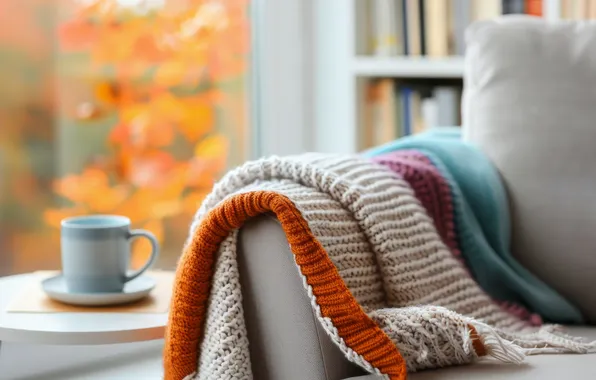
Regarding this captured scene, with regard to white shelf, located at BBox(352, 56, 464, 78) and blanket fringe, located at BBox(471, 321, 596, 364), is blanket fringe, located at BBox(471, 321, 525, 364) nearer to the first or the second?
blanket fringe, located at BBox(471, 321, 596, 364)

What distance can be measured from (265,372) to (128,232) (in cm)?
35

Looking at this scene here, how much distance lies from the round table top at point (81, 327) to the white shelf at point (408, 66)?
132 cm

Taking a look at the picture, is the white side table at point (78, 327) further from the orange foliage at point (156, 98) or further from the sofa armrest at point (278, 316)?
the orange foliage at point (156, 98)

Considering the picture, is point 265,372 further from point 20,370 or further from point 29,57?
point 29,57

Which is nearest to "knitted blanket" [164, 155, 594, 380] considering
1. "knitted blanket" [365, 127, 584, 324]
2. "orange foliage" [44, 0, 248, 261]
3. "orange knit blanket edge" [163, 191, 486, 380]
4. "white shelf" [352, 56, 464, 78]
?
"orange knit blanket edge" [163, 191, 486, 380]

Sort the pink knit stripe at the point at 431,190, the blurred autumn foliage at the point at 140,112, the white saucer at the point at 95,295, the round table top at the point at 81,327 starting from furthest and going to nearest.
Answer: the blurred autumn foliage at the point at 140,112 < the pink knit stripe at the point at 431,190 < the white saucer at the point at 95,295 < the round table top at the point at 81,327

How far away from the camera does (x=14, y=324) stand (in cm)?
119

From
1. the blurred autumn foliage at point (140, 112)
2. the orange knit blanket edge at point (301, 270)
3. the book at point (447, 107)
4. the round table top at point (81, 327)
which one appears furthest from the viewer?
the book at point (447, 107)

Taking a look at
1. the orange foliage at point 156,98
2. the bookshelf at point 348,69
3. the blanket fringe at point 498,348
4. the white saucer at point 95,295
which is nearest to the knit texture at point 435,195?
the blanket fringe at point 498,348

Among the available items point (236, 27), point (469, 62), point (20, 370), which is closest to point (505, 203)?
point (469, 62)

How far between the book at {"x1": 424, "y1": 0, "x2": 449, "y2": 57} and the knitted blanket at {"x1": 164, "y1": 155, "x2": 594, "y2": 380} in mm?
1158

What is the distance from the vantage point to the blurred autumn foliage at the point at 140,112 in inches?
84.7

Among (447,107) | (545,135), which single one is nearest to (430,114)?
(447,107)

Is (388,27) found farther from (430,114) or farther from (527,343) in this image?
(527,343)
